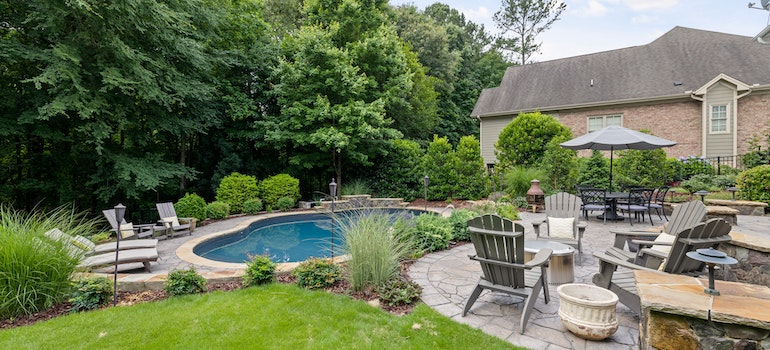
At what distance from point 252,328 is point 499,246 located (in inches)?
88.3

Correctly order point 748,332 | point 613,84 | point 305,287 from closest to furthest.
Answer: point 748,332, point 305,287, point 613,84

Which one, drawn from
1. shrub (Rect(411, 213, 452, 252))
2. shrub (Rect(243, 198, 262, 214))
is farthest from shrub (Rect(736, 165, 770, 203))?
shrub (Rect(243, 198, 262, 214))

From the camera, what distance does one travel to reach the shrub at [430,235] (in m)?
5.44

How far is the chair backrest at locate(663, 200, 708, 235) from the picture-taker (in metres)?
3.88

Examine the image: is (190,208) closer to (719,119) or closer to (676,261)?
(676,261)

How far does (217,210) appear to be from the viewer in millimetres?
9430

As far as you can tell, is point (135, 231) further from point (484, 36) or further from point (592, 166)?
point (484, 36)

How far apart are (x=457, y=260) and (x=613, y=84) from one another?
1427 cm

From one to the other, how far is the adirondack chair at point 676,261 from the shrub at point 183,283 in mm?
4238

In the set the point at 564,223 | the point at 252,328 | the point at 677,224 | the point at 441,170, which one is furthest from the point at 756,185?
the point at 252,328

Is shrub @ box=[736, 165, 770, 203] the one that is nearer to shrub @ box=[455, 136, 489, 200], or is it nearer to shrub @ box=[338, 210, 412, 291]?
shrub @ box=[455, 136, 489, 200]

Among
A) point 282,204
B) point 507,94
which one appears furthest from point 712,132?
point 282,204

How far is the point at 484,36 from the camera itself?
1120 inches

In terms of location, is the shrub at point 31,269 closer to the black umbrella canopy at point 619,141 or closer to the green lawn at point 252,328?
the green lawn at point 252,328
